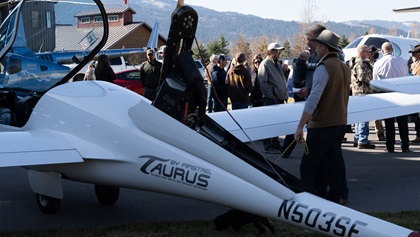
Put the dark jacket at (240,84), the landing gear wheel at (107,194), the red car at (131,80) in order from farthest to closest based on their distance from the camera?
the red car at (131,80), the dark jacket at (240,84), the landing gear wheel at (107,194)

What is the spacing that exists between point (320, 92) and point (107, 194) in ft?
9.65

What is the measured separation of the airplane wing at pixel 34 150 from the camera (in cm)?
582

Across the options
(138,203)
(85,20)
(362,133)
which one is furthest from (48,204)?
(362,133)

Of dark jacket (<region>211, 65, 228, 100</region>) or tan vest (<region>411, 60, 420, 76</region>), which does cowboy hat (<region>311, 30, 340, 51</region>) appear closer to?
tan vest (<region>411, 60, 420, 76</region>)

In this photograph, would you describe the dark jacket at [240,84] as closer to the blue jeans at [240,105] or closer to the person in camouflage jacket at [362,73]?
the blue jeans at [240,105]

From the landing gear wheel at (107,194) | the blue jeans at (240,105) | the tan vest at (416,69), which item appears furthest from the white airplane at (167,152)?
the tan vest at (416,69)

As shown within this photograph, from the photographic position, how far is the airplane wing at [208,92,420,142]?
7.68 meters

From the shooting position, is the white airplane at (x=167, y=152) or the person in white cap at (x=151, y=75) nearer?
the white airplane at (x=167, y=152)

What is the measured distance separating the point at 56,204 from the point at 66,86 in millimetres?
1409

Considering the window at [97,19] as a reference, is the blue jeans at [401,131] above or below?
below

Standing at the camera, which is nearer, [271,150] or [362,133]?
[271,150]

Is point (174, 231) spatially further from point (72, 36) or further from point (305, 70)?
point (305, 70)

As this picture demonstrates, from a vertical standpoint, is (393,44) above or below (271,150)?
above

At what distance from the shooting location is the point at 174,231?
6.25 metres
